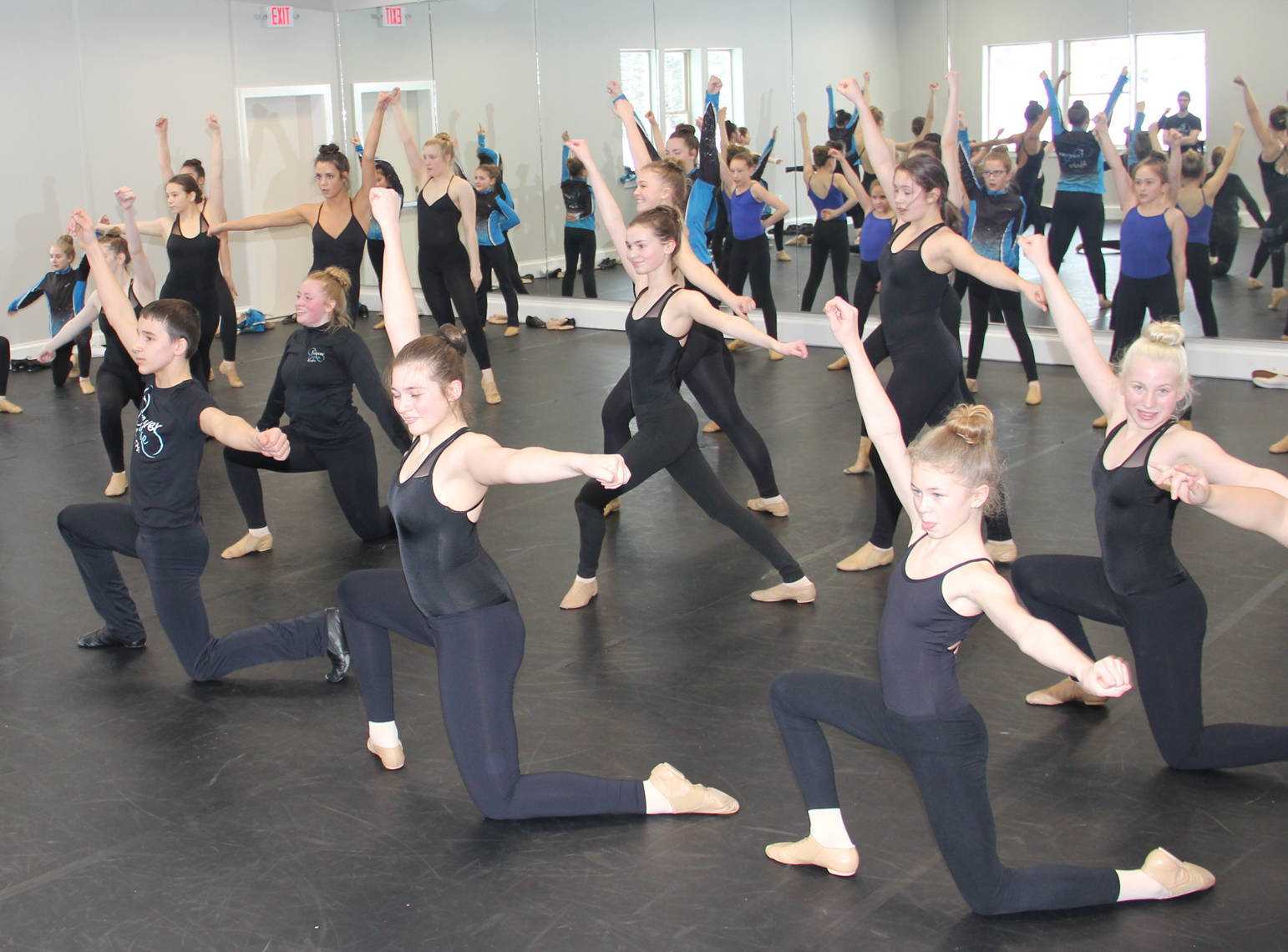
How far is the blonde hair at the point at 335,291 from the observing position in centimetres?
489

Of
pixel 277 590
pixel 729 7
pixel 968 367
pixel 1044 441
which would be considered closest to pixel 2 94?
pixel 729 7

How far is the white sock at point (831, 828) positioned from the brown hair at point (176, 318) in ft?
7.60

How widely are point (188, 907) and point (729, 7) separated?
8.58 meters

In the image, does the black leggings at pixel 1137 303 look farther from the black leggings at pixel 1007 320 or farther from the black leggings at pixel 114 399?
the black leggings at pixel 114 399

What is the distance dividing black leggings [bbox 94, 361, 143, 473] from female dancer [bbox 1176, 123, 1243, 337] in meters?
5.92

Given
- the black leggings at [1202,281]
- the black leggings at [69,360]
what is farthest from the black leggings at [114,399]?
the black leggings at [1202,281]

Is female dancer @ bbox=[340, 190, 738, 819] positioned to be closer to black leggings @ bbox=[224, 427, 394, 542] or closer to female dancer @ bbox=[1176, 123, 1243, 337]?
black leggings @ bbox=[224, 427, 394, 542]

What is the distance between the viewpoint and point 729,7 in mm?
9805

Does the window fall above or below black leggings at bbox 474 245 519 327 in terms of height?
above

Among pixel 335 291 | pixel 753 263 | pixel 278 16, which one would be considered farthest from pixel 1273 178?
pixel 278 16

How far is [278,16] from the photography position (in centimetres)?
1127

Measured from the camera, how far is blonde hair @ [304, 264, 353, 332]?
16.0ft

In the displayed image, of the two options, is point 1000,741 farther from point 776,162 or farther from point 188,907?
point 776,162

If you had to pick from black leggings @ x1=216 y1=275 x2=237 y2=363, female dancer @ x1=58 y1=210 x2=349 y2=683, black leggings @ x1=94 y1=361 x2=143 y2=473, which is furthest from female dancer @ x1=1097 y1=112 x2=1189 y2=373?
black leggings @ x1=216 y1=275 x2=237 y2=363
